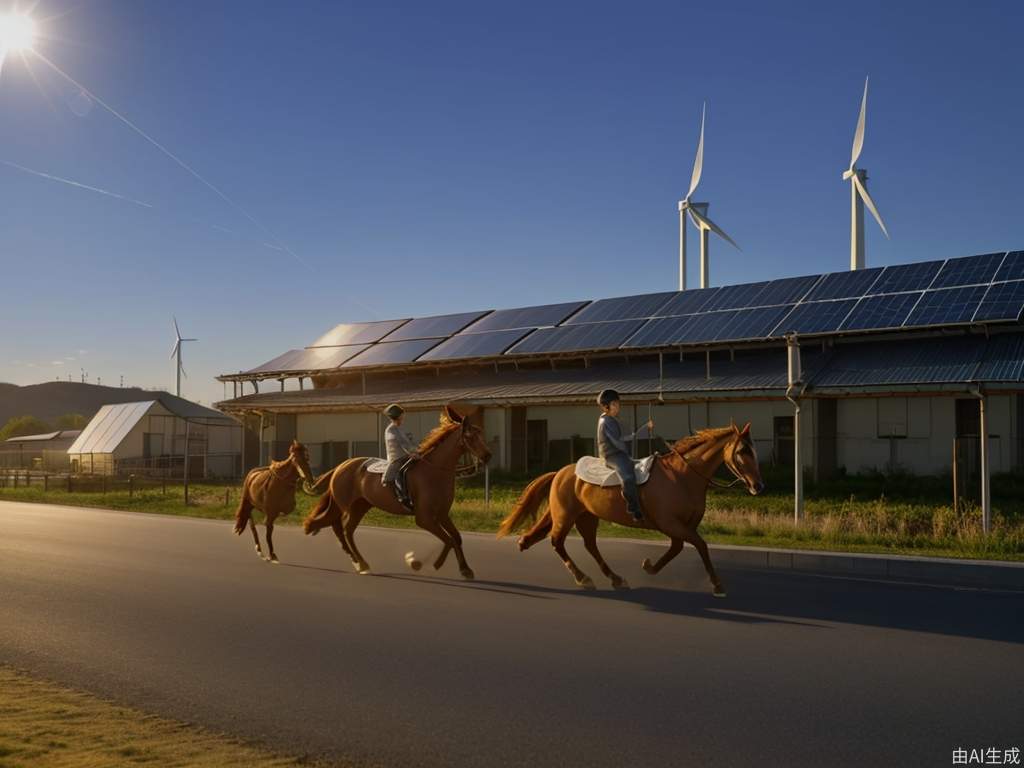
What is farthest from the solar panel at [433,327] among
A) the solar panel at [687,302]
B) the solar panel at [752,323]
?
the solar panel at [752,323]

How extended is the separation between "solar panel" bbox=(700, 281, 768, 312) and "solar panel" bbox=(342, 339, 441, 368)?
1189 centimetres

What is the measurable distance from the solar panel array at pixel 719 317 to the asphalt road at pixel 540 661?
14.9 meters

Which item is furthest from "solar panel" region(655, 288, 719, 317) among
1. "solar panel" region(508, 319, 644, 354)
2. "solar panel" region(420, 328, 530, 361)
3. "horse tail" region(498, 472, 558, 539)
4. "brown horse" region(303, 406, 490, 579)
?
"brown horse" region(303, 406, 490, 579)

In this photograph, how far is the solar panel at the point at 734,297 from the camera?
30952mm

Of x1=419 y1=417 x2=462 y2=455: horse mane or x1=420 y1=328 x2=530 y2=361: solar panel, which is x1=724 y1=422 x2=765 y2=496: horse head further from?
x1=420 y1=328 x2=530 y2=361: solar panel

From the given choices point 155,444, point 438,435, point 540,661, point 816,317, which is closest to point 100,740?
point 540,661

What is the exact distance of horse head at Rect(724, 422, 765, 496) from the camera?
10.8 meters

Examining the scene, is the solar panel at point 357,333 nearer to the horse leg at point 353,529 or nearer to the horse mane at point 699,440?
the horse leg at point 353,529

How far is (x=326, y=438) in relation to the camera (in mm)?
41375

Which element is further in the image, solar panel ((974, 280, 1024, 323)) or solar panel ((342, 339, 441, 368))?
solar panel ((342, 339, 441, 368))

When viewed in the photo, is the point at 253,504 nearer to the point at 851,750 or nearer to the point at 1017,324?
the point at 851,750

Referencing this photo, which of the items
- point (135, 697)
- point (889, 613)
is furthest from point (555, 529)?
point (135, 697)

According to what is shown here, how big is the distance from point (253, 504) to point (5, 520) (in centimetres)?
1240

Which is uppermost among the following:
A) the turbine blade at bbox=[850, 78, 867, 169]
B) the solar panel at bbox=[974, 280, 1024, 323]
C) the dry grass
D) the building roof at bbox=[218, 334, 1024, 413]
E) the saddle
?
the turbine blade at bbox=[850, 78, 867, 169]
